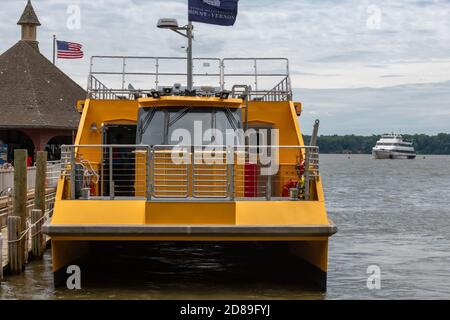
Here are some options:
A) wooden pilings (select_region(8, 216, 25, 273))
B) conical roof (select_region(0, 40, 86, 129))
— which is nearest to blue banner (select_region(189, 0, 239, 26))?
wooden pilings (select_region(8, 216, 25, 273))

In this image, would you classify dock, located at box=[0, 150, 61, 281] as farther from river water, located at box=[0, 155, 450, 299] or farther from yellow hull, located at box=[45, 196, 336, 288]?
yellow hull, located at box=[45, 196, 336, 288]

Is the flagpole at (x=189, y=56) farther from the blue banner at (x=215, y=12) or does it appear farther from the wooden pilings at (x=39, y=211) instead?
the wooden pilings at (x=39, y=211)

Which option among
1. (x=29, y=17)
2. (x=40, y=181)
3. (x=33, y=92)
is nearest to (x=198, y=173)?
(x=40, y=181)

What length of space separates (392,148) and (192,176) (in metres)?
168

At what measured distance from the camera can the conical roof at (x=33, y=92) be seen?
39.8m

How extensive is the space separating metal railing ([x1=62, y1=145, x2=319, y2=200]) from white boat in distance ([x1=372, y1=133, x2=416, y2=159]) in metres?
165

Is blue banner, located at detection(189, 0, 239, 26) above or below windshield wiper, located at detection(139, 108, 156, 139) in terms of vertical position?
above

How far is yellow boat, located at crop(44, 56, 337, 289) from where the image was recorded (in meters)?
14.6

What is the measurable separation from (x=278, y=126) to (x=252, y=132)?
4.24 ft

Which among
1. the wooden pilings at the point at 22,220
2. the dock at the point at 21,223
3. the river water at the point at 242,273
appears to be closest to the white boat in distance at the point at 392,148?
the river water at the point at 242,273

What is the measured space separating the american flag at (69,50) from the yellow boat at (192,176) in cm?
2617

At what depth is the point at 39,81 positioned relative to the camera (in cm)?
4381

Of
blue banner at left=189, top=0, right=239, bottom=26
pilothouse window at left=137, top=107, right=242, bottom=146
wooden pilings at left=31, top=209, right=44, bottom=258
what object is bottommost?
wooden pilings at left=31, top=209, right=44, bottom=258

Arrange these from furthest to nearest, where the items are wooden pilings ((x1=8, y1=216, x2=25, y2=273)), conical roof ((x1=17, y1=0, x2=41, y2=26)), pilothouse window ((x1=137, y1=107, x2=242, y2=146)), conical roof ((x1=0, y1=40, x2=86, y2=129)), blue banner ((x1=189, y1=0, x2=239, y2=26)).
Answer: conical roof ((x1=17, y1=0, x2=41, y2=26)) < conical roof ((x1=0, y1=40, x2=86, y2=129)) < blue banner ((x1=189, y1=0, x2=239, y2=26)) < wooden pilings ((x1=8, y1=216, x2=25, y2=273)) < pilothouse window ((x1=137, y1=107, x2=242, y2=146))
